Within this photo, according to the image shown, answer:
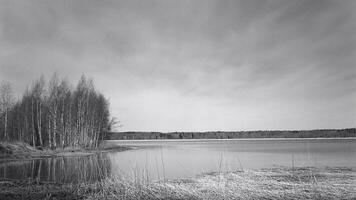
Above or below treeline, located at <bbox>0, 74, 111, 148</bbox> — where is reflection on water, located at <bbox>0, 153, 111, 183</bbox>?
below

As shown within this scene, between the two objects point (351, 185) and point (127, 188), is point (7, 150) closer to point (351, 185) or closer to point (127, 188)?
point (127, 188)

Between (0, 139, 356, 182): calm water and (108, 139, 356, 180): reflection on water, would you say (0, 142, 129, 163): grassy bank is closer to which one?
(0, 139, 356, 182): calm water

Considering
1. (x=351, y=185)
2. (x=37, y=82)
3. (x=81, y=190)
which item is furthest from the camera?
(x=37, y=82)

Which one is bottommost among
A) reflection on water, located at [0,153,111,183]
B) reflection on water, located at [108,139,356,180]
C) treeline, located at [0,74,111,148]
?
reflection on water, located at [108,139,356,180]

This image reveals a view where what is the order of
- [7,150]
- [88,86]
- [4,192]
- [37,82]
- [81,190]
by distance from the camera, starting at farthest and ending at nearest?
[88,86] → [37,82] → [7,150] → [81,190] → [4,192]

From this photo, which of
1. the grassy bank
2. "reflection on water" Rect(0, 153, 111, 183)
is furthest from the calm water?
the grassy bank

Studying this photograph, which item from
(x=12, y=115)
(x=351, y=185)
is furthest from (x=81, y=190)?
(x=12, y=115)

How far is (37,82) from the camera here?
35938mm

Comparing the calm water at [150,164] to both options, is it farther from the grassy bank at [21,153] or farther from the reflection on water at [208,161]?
the grassy bank at [21,153]

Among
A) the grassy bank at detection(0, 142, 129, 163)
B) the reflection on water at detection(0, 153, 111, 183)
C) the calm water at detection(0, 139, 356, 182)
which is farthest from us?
the grassy bank at detection(0, 142, 129, 163)

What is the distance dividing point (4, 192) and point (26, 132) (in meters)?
33.2

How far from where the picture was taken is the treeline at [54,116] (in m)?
34.1

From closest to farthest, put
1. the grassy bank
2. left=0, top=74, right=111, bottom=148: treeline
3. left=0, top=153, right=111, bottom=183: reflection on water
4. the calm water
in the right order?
left=0, top=153, right=111, bottom=183: reflection on water, the calm water, the grassy bank, left=0, top=74, right=111, bottom=148: treeline

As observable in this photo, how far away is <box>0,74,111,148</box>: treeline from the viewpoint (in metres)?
34.1
